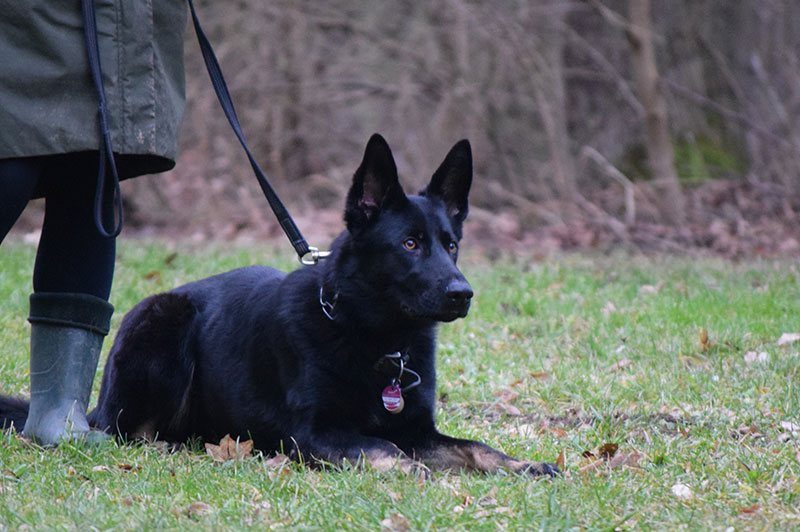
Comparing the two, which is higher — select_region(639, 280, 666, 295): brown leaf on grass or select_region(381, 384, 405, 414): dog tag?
select_region(381, 384, 405, 414): dog tag

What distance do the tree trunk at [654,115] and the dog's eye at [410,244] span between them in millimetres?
7605

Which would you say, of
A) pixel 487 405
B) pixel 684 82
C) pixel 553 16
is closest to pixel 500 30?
pixel 553 16

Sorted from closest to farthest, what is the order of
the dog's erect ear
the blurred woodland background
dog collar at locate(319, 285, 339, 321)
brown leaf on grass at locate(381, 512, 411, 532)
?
brown leaf on grass at locate(381, 512, 411, 532), dog collar at locate(319, 285, 339, 321), the dog's erect ear, the blurred woodland background

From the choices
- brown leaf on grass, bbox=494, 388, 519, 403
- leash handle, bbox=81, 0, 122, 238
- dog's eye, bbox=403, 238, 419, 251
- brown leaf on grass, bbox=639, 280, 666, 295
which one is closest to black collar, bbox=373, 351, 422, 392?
dog's eye, bbox=403, 238, 419, 251

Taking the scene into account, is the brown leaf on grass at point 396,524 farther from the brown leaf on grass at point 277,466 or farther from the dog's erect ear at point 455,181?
the dog's erect ear at point 455,181

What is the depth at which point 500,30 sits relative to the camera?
1116 centimetres

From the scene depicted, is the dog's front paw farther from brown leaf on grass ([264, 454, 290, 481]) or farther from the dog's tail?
the dog's tail

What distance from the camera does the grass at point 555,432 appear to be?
2.61 m

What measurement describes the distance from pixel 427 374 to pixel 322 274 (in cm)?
59

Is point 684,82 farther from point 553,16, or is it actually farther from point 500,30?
point 500,30

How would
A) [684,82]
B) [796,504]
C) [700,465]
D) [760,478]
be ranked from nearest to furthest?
[796,504] < [760,478] < [700,465] < [684,82]

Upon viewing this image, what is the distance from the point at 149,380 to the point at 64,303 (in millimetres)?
662

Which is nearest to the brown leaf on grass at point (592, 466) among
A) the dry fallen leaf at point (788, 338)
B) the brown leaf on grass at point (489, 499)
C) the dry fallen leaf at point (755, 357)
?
the brown leaf on grass at point (489, 499)

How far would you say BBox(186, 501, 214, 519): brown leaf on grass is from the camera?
263cm
